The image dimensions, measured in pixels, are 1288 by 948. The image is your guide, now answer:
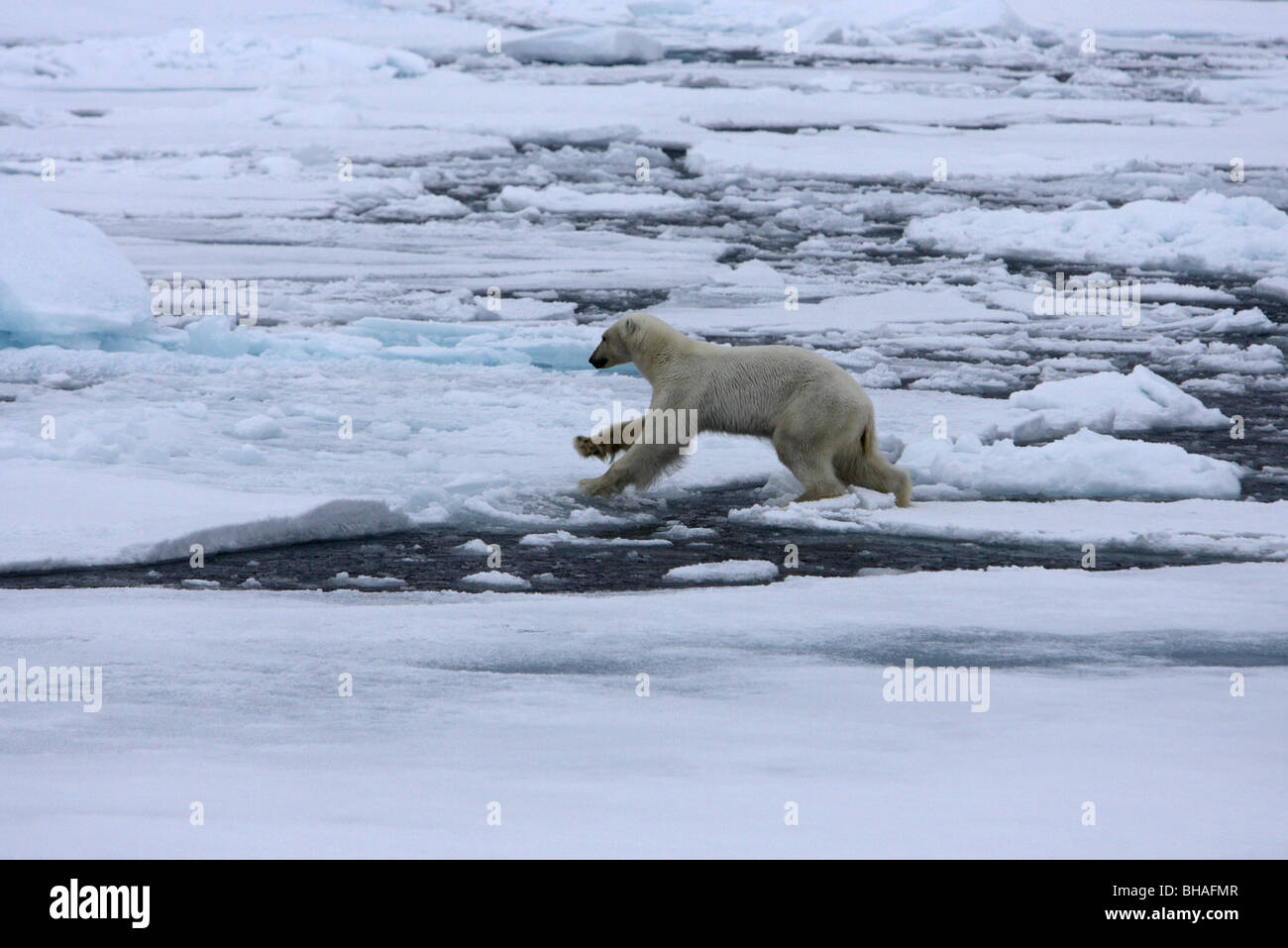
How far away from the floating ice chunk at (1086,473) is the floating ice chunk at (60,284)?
441cm

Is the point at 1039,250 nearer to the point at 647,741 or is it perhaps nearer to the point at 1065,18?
the point at 647,741

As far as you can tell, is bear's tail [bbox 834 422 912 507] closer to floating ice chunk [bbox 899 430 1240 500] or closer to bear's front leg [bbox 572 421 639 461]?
floating ice chunk [bbox 899 430 1240 500]

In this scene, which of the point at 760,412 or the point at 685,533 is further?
the point at 760,412

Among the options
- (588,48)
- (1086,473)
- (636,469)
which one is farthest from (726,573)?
(588,48)

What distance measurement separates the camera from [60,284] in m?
7.40

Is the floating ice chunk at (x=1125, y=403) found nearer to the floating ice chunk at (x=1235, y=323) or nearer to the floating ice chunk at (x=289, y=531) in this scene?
the floating ice chunk at (x=1235, y=323)

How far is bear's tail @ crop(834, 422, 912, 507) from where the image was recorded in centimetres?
518

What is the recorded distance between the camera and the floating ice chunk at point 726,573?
4.33 meters

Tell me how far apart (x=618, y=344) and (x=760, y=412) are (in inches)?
28.4

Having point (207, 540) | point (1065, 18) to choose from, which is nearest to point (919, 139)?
point (207, 540)

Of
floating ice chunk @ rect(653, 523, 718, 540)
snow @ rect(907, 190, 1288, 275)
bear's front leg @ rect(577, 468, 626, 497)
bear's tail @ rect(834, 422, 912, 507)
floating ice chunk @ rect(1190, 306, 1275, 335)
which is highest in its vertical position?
snow @ rect(907, 190, 1288, 275)

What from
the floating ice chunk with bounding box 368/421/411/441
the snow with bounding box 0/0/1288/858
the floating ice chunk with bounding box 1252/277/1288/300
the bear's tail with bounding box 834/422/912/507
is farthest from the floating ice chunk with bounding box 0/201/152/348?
the floating ice chunk with bounding box 1252/277/1288/300

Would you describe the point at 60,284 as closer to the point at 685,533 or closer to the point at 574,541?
the point at 574,541

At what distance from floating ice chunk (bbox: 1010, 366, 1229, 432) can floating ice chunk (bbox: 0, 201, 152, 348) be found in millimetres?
4682
